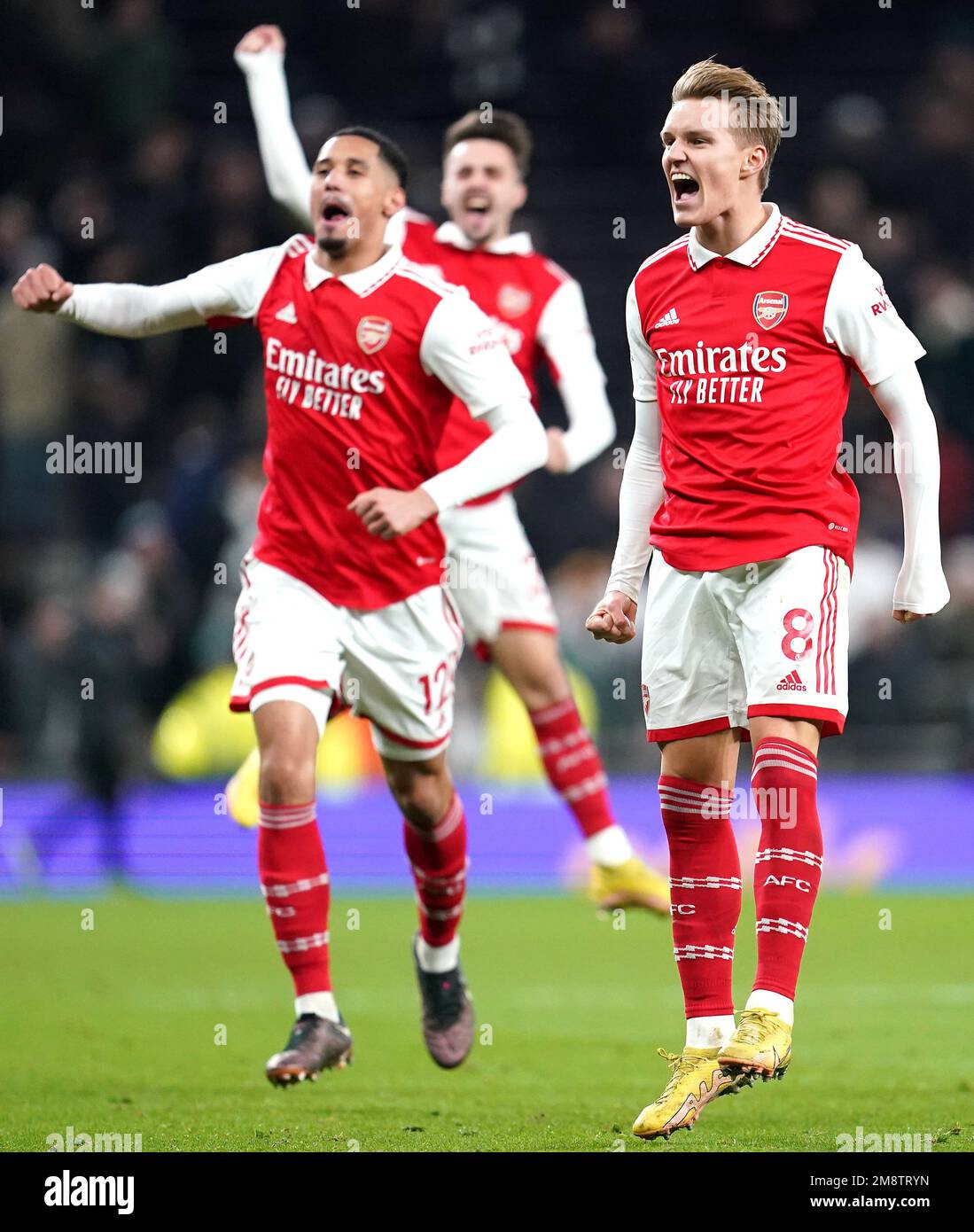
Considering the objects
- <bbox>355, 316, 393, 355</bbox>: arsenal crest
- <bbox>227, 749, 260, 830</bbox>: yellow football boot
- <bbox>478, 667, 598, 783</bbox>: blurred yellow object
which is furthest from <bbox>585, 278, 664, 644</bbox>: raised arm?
<bbox>478, 667, 598, 783</bbox>: blurred yellow object

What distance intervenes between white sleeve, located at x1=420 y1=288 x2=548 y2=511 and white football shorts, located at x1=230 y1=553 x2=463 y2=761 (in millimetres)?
565

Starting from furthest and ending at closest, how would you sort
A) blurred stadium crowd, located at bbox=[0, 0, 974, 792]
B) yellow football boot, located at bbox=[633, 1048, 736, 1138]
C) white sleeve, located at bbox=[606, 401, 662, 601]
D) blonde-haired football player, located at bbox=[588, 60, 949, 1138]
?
blurred stadium crowd, located at bbox=[0, 0, 974, 792] < white sleeve, located at bbox=[606, 401, 662, 601] < blonde-haired football player, located at bbox=[588, 60, 949, 1138] < yellow football boot, located at bbox=[633, 1048, 736, 1138]

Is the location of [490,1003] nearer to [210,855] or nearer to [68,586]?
[210,855]

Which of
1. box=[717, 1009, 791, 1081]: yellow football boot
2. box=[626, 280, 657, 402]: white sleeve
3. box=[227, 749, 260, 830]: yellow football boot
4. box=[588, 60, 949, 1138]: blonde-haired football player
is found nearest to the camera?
box=[717, 1009, 791, 1081]: yellow football boot

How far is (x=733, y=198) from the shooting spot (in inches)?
204

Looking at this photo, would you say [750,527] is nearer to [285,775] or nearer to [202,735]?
[285,775]

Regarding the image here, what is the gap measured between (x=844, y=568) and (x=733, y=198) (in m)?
0.96

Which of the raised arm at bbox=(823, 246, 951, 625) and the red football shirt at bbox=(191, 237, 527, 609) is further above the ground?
the red football shirt at bbox=(191, 237, 527, 609)

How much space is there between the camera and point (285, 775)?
5957 millimetres

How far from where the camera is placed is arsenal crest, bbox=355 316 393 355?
6219 mm

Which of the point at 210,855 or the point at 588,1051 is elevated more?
the point at 210,855

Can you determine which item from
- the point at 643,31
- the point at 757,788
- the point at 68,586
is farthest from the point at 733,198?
the point at 643,31

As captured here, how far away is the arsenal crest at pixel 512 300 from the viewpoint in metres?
7.89

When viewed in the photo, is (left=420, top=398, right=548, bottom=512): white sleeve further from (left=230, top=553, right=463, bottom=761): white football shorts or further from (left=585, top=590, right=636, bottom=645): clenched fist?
(left=585, top=590, right=636, bottom=645): clenched fist
